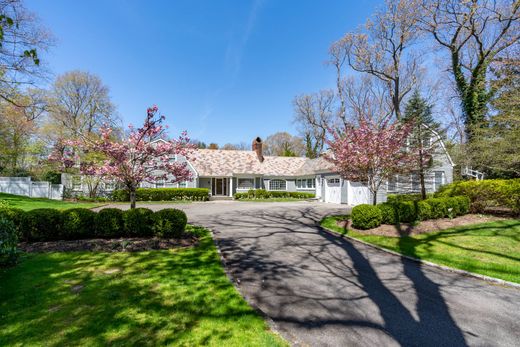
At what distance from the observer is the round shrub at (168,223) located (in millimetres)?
7906

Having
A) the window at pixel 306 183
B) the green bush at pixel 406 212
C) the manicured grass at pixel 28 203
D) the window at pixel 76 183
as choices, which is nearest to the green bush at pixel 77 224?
the manicured grass at pixel 28 203

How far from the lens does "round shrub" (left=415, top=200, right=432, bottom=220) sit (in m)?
10.9

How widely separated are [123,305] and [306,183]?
1130 inches

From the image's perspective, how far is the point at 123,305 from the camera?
152 inches

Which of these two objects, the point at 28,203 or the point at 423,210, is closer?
the point at 423,210

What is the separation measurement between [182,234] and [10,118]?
1092 inches

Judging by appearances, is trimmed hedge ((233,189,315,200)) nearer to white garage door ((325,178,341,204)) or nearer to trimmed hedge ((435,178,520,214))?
white garage door ((325,178,341,204))

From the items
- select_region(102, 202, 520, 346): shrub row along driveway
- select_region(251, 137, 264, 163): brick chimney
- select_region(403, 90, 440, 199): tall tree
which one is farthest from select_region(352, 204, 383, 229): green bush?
select_region(251, 137, 264, 163): brick chimney

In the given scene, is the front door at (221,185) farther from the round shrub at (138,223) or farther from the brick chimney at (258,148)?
the round shrub at (138,223)

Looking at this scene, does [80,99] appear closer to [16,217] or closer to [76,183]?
[76,183]

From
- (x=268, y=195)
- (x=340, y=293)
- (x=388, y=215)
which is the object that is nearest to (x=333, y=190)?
(x=268, y=195)

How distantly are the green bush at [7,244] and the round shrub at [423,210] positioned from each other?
44.0 ft

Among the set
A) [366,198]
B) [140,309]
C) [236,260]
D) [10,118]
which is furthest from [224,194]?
[140,309]

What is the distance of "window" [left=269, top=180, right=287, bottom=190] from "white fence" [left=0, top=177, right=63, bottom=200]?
2227cm
